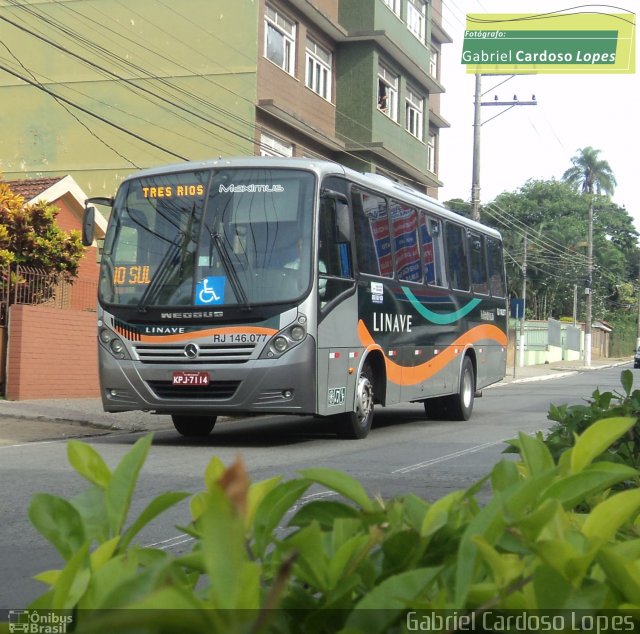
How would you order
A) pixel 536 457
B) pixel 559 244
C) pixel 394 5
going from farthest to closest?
pixel 559 244 → pixel 394 5 → pixel 536 457

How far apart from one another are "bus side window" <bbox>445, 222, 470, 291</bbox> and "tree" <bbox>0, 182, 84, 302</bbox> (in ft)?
20.9

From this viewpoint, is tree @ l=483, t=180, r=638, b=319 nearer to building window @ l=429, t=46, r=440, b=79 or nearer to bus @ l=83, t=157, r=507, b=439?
building window @ l=429, t=46, r=440, b=79

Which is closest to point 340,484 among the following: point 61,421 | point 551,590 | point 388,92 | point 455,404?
point 551,590

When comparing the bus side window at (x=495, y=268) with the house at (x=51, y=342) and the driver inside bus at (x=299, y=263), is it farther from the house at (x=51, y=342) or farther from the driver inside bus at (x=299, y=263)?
the driver inside bus at (x=299, y=263)

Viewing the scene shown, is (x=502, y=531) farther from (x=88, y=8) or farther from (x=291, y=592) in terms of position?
(x=88, y=8)

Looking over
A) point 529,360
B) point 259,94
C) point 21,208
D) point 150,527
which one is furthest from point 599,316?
point 150,527

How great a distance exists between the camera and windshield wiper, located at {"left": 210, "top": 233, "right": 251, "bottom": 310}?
11.8m

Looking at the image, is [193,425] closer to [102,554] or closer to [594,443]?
[594,443]

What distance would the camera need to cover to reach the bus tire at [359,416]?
13.0 metres

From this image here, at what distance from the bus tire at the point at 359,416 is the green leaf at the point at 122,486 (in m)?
11.5

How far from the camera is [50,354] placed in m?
18.0

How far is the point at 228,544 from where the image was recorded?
96 centimetres

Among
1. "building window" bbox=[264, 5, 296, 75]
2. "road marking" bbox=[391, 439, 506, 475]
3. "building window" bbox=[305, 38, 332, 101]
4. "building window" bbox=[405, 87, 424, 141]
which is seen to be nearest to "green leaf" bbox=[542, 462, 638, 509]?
"road marking" bbox=[391, 439, 506, 475]

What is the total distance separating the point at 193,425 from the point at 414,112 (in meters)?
22.1
